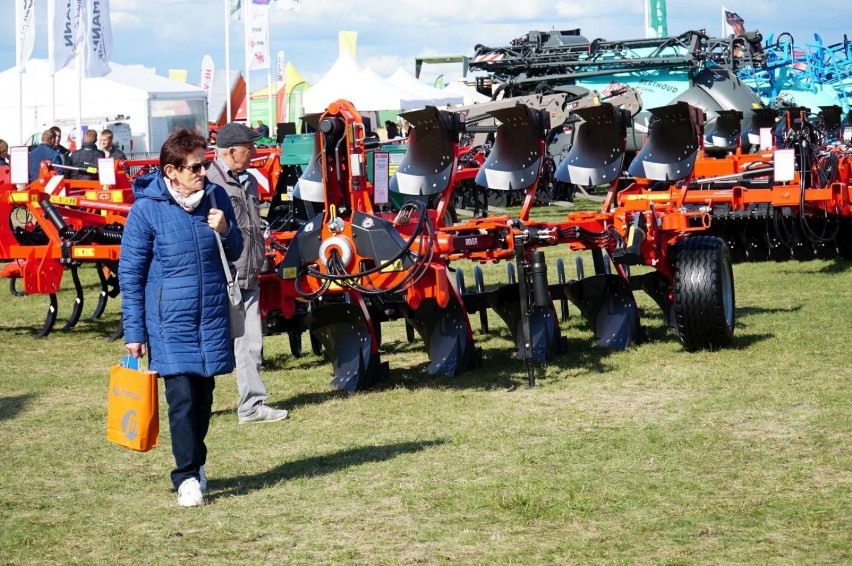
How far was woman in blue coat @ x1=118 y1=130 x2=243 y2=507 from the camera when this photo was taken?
5.32m

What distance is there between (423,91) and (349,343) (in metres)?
23.4

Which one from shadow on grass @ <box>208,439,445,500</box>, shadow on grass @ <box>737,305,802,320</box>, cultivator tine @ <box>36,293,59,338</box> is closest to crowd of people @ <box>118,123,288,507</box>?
shadow on grass @ <box>208,439,445,500</box>

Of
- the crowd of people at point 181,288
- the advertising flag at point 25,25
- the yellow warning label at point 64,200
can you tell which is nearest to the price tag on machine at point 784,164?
the yellow warning label at point 64,200

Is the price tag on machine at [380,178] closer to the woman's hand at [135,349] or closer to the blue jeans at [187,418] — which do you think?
the blue jeans at [187,418]

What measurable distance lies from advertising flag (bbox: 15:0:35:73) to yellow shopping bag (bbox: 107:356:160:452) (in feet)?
59.9

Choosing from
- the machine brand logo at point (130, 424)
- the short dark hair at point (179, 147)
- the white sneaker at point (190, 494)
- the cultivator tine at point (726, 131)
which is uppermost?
the cultivator tine at point (726, 131)

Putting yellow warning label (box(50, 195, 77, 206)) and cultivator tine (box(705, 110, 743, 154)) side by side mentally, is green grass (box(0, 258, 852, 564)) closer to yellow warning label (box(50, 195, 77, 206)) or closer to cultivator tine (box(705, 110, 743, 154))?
yellow warning label (box(50, 195, 77, 206))

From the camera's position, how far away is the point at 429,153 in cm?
835

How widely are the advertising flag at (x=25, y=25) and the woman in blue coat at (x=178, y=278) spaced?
1808cm

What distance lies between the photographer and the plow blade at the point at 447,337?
8344mm

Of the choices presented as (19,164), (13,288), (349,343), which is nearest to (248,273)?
(349,343)

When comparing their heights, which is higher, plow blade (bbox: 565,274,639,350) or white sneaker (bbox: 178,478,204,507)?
plow blade (bbox: 565,274,639,350)

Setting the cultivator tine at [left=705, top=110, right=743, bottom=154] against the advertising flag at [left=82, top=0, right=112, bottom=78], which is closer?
the cultivator tine at [left=705, top=110, right=743, bottom=154]

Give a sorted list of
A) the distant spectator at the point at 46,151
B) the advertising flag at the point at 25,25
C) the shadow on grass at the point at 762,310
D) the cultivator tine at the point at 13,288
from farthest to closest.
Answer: the advertising flag at the point at 25,25, the distant spectator at the point at 46,151, the cultivator tine at the point at 13,288, the shadow on grass at the point at 762,310
